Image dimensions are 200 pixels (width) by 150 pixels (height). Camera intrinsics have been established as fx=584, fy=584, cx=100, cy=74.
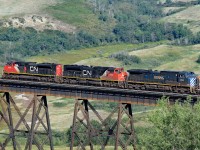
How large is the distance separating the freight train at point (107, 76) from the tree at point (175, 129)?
1202 centimetres

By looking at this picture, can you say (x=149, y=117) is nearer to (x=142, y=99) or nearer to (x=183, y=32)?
(x=142, y=99)

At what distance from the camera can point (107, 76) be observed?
2152 inches

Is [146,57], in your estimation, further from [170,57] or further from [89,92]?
[89,92]

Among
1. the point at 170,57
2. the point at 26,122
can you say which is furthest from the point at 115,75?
the point at 170,57

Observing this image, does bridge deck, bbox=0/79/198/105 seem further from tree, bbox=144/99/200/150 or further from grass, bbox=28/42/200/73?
grass, bbox=28/42/200/73

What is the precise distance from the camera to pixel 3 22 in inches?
7864

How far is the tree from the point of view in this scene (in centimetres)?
3741

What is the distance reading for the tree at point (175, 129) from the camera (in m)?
37.4

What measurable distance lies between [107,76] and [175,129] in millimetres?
17515

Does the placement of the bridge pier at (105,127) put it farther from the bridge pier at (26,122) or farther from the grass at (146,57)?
the grass at (146,57)

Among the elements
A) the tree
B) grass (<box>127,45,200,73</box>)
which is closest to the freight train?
the tree

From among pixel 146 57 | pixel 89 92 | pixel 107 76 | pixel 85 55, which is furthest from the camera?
pixel 85 55

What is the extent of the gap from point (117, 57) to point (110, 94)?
100670mm

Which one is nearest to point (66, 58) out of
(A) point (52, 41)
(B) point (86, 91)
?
(A) point (52, 41)
